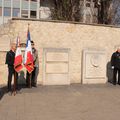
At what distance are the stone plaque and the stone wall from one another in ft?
1.33

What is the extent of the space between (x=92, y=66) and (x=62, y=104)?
5110mm

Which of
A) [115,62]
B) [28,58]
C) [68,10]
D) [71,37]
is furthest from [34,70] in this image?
[68,10]

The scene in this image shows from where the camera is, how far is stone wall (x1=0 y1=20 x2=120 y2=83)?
14.9 m

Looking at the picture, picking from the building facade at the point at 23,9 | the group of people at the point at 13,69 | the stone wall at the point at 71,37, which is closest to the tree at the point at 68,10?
the building facade at the point at 23,9

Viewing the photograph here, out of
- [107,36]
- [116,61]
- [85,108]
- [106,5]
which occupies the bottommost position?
[85,108]

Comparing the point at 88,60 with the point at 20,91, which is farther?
the point at 88,60

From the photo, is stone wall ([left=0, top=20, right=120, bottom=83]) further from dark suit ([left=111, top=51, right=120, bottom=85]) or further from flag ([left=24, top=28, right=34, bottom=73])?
flag ([left=24, top=28, right=34, bottom=73])

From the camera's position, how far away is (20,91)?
13.0 meters

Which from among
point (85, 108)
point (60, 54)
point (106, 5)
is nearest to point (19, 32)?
point (60, 54)

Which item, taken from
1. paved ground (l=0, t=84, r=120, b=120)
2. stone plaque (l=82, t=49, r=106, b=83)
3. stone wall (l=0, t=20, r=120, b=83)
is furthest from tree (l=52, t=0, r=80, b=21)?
paved ground (l=0, t=84, r=120, b=120)

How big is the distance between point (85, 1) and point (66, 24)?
16587 mm

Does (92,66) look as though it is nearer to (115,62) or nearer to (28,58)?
(115,62)

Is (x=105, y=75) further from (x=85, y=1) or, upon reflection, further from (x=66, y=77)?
(x=85, y=1)

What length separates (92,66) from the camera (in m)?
15.5
